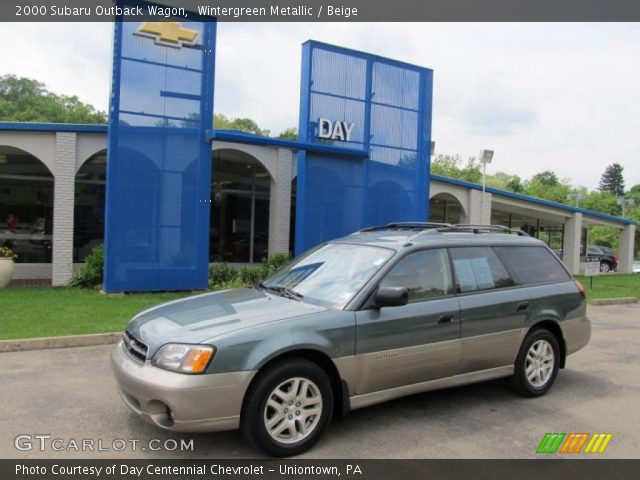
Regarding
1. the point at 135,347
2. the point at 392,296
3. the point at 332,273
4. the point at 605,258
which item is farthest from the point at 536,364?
the point at 605,258

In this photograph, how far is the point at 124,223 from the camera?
36.8 feet

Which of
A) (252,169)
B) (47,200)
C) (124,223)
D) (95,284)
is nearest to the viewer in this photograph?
(124,223)

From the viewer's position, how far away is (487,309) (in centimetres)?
510

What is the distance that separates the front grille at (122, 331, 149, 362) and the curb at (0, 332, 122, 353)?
313 centimetres

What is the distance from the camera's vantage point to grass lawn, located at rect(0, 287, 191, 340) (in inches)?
300

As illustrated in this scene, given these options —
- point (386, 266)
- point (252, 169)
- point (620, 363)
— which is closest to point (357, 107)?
point (252, 169)

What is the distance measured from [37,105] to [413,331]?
70.4 meters

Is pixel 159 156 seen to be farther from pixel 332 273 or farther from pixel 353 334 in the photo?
pixel 353 334

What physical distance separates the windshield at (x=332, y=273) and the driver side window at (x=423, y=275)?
0.53 feet

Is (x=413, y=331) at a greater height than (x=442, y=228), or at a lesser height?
lesser

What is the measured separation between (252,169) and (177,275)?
6.27 m

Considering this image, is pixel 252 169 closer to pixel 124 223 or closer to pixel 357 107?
→ pixel 357 107

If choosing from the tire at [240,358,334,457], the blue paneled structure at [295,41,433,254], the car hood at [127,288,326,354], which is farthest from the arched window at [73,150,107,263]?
the tire at [240,358,334,457]

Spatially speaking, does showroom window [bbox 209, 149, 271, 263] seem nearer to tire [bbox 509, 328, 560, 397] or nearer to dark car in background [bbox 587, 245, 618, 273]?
tire [bbox 509, 328, 560, 397]
